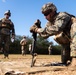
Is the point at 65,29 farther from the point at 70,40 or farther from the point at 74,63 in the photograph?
the point at 74,63

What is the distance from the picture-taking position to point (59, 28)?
4984mm

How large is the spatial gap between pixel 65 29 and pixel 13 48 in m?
41.9

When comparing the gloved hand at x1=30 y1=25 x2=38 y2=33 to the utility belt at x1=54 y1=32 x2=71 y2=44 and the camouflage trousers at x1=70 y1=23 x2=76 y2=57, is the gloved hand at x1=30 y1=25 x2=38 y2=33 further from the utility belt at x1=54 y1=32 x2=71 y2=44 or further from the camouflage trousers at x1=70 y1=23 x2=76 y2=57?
the camouflage trousers at x1=70 y1=23 x2=76 y2=57

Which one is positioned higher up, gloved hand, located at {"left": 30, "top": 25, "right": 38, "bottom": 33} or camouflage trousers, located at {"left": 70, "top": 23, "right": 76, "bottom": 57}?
gloved hand, located at {"left": 30, "top": 25, "right": 38, "bottom": 33}

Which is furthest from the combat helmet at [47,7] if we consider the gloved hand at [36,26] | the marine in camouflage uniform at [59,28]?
the gloved hand at [36,26]

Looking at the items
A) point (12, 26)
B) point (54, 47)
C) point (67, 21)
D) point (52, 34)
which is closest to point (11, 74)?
point (52, 34)

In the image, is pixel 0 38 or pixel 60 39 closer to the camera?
pixel 60 39

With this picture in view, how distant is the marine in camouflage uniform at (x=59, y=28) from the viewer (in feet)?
16.4

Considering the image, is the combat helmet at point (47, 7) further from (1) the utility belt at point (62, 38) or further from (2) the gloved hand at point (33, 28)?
(1) the utility belt at point (62, 38)

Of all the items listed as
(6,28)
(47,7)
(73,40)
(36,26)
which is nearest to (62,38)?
(73,40)

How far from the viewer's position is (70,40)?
5.13 m

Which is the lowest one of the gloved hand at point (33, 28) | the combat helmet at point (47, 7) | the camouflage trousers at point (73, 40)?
the camouflage trousers at point (73, 40)

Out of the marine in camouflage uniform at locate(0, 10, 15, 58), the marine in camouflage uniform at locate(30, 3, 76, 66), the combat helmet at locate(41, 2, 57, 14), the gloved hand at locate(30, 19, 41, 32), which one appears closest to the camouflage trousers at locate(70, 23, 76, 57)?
the marine in camouflage uniform at locate(30, 3, 76, 66)

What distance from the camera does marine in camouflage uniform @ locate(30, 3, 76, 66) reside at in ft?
16.4
